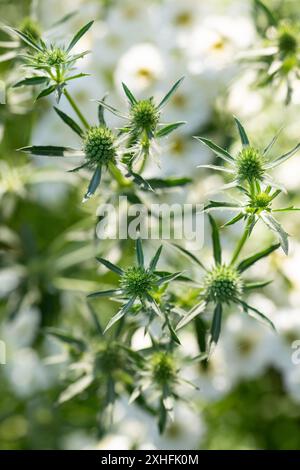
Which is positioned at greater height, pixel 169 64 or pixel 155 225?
pixel 169 64

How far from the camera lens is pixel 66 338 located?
1013mm

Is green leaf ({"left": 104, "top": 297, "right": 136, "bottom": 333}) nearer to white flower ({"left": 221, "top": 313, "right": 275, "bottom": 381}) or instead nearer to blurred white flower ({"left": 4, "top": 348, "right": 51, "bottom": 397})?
white flower ({"left": 221, "top": 313, "right": 275, "bottom": 381})

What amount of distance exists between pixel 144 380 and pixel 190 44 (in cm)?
64

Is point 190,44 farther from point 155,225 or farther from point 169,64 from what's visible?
Answer: point 155,225

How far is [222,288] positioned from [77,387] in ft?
0.91

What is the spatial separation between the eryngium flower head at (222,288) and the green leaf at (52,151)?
0.22 m

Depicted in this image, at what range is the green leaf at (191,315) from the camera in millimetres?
798

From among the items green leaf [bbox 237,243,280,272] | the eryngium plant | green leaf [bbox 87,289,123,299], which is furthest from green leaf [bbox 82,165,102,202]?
green leaf [bbox 237,243,280,272]

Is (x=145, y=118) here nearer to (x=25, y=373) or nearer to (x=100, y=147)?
(x=100, y=147)

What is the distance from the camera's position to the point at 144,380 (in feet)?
2.99

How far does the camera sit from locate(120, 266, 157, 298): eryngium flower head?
78cm
